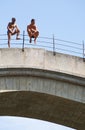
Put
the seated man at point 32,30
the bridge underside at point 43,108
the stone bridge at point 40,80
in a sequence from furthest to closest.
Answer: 1. the seated man at point 32,30
2. the bridge underside at point 43,108
3. the stone bridge at point 40,80

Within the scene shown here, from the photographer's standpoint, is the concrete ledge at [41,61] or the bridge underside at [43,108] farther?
the bridge underside at [43,108]

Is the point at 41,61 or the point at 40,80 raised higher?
the point at 41,61

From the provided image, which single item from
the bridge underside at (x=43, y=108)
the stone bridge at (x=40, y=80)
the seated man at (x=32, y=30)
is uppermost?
the seated man at (x=32, y=30)

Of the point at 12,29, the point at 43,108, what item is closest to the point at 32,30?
the point at 12,29

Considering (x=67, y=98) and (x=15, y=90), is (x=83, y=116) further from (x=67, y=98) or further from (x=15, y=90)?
(x=15, y=90)

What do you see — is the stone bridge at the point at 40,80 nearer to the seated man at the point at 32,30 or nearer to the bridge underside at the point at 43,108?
the bridge underside at the point at 43,108

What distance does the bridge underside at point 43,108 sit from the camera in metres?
19.4

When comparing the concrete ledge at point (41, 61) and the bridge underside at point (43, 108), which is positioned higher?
the concrete ledge at point (41, 61)

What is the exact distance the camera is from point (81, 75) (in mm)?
19531

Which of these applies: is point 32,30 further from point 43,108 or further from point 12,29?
point 43,108

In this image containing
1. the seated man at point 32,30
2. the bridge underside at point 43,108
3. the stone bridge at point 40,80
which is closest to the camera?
the stone bridge at point 40,80

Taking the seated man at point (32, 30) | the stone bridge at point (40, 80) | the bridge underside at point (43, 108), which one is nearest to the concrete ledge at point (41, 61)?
the stone bridge at point (40, 80)

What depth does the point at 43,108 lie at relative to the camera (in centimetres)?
2038

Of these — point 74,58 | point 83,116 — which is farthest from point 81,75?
point 83,116
